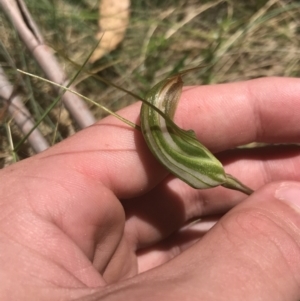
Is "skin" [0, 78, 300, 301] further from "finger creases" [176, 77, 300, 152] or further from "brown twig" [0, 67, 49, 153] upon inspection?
"brown twig" [0, 67, 49, 153]

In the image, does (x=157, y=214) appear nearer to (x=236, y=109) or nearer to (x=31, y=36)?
(x=236, y=109)

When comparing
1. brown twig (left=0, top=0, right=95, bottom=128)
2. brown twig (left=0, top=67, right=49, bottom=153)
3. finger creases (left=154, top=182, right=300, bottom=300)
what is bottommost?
finger creases (left=154, top=182, right=300, bottom=300)

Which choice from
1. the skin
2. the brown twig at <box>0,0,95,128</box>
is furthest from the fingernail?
A: the brown twig at <box>0,0,95,128</box>

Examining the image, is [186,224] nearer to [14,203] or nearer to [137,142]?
[137,142]

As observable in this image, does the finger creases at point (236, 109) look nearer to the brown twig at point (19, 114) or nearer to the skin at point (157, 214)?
the skin at point (157, 214)

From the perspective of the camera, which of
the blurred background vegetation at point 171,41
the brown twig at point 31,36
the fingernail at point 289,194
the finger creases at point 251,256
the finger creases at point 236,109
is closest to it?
the finger creases at point 251,256

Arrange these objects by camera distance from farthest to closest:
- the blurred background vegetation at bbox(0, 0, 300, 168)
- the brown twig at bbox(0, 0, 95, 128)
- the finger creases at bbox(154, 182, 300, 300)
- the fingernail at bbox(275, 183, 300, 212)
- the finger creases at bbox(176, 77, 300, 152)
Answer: the blurred background vegetation at bbox(0, 0, 300, 168) < the brown twig at bbox(0, 0, 95, 128) < the finger creases at bbox(176, 77, 300, 152) < the fingernail at bbox(275, 183, 300, 212) < the finger creases at bbox(154, 182, 300, 300)

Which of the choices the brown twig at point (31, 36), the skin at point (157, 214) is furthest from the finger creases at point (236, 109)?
the brown twig at point (31, 36)

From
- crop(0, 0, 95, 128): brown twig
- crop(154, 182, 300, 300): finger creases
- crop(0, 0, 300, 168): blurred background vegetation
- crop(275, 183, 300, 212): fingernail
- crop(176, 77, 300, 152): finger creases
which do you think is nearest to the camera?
crop(154, 182, 300, 300): finger creases
